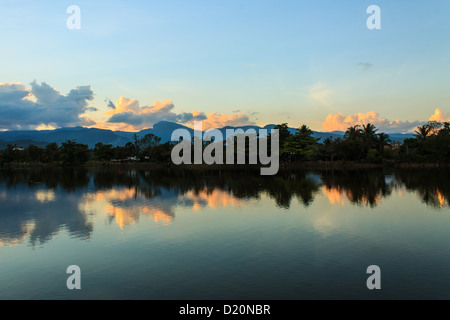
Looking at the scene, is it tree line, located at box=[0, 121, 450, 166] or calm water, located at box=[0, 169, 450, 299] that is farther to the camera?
tree line, located at box=[0, 121, 450, 166]

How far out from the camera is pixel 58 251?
13.0 m

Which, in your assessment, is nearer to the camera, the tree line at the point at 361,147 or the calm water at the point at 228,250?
the calm water at the point at 228,250

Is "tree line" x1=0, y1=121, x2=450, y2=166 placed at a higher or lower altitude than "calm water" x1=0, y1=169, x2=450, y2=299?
higher

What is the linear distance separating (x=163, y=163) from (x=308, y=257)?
88.6 metres

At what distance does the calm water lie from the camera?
30.0ft

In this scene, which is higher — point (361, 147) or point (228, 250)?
point (361, 147)

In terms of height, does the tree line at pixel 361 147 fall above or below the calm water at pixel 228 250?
above

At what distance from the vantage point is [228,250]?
42.0ft

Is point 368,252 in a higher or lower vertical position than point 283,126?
lower

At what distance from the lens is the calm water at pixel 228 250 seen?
30.0 ft

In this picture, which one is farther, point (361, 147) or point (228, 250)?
point (361, 147)

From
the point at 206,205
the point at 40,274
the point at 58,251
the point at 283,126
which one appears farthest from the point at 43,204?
the point at 283,126
